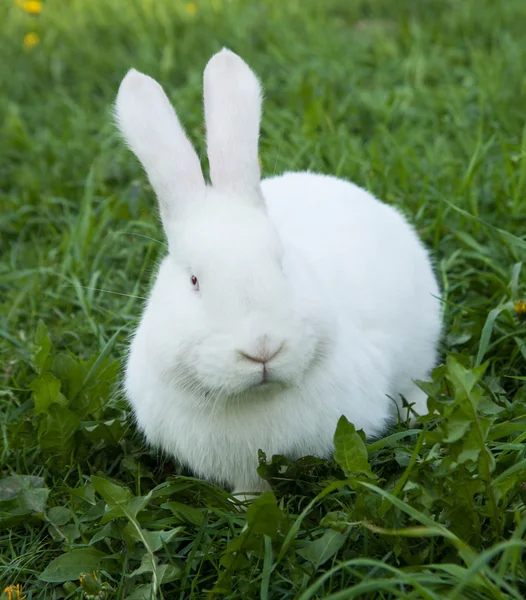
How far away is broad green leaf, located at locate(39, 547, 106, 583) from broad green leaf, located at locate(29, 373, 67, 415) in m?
0.63

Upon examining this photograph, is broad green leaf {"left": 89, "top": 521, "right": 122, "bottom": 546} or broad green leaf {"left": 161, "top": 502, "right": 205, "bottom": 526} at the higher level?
broad green leaf {"left": 161, "top": 502, "right": 205, "bottom": 526}

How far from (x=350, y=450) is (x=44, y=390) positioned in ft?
3.74

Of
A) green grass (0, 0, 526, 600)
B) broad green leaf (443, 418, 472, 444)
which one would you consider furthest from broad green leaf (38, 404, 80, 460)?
broad green leaf (443, 418, 472, 444)

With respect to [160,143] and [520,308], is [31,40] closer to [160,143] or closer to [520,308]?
[160,143]

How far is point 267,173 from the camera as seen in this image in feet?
14.6

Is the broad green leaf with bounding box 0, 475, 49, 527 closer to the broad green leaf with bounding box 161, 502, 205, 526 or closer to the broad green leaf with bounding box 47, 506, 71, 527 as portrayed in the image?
the broad green leaf with bounding box 47, 506, 71, 527

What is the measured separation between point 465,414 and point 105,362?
156cm

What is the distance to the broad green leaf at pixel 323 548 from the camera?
94.7 inches

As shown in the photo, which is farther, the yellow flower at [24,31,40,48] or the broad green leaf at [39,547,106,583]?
the yellow flower at [24,31,40,48]

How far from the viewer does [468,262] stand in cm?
398

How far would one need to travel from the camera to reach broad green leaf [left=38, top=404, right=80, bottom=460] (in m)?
3.02

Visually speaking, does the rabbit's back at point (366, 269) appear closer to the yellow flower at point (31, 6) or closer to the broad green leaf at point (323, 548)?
the broad green leaf at point (323, 548)

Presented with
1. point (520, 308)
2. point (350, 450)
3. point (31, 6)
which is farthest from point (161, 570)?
point (31, 6)

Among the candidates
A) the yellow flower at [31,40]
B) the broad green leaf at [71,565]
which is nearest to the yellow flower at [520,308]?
the broad green leaf at [71,565]
